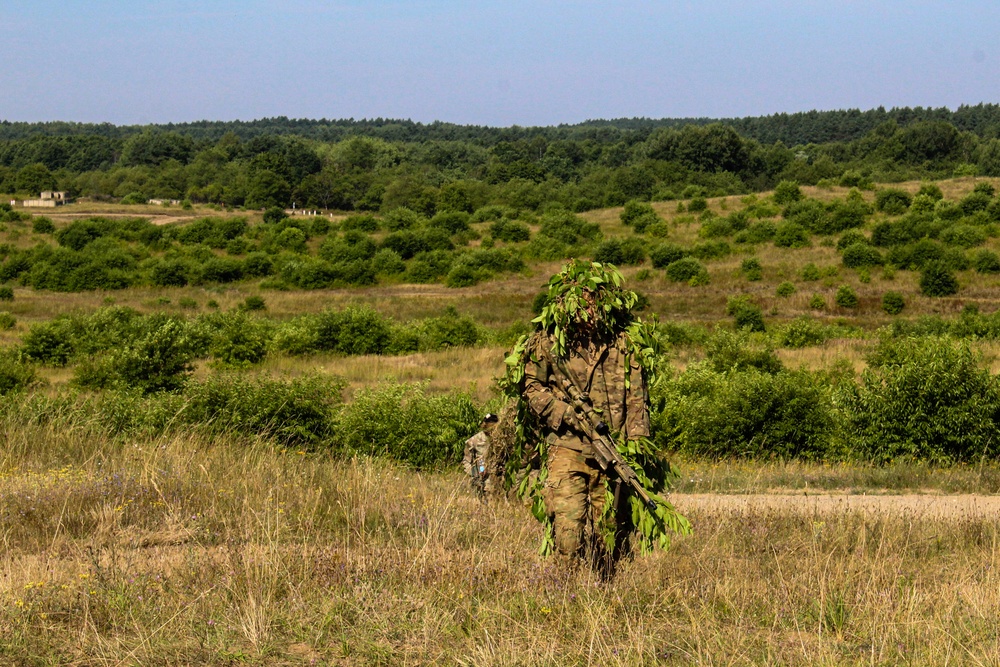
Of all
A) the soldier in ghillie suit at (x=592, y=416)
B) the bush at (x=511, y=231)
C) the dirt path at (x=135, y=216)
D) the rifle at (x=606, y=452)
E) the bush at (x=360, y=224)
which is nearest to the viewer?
the rifle at (x=606, y=452)

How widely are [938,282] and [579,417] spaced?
38.8 metres

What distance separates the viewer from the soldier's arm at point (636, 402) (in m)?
4.93

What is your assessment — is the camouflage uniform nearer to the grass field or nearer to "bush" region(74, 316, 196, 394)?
the grass field

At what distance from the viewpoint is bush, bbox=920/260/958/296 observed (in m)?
39.2

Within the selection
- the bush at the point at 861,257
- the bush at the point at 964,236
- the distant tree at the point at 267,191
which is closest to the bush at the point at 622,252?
the bush at the point at 861,257

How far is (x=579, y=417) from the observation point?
15.6 ft

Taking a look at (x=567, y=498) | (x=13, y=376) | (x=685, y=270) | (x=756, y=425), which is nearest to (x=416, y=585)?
(x=567, y=498)

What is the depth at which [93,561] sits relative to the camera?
16.0 ft

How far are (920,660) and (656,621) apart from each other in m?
1.08

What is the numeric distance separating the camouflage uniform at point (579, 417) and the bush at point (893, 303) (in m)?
35.4

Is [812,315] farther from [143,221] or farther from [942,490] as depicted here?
[143,221]

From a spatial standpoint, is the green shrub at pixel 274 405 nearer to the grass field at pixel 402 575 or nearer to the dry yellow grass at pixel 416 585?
the grass field at pixel 402 575

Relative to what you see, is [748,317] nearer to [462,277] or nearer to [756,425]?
[462,277]

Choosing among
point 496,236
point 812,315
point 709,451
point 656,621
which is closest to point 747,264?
point 812,315
